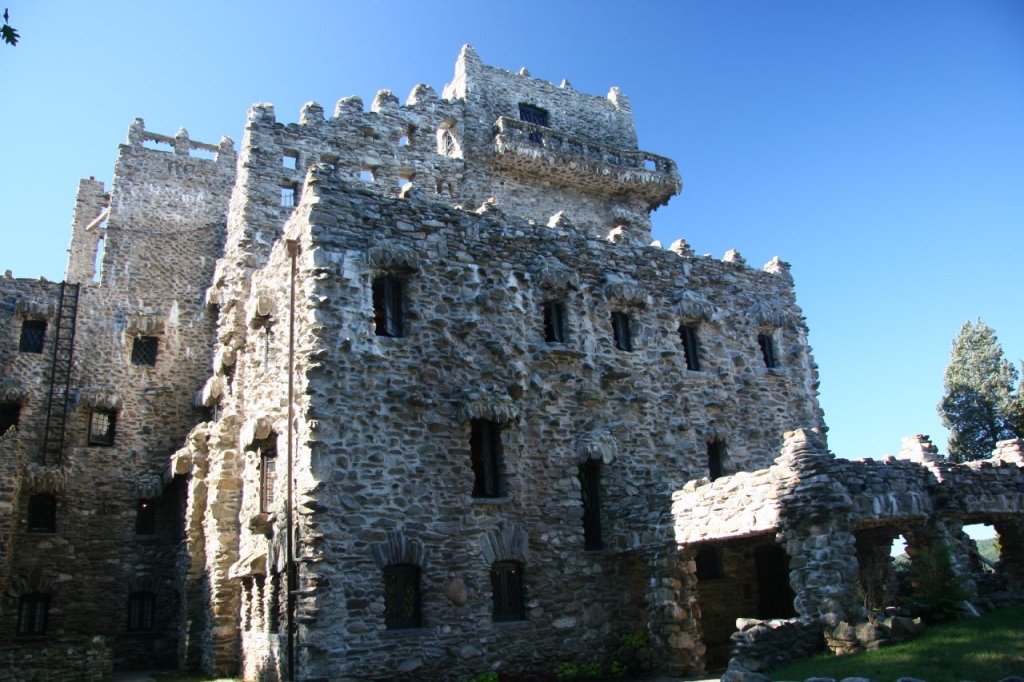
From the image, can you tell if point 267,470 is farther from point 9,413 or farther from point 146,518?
point 9,413

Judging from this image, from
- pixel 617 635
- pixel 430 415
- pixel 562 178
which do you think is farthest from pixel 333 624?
pixel 562 178

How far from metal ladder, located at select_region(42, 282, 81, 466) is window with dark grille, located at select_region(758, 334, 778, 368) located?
68.0 ft

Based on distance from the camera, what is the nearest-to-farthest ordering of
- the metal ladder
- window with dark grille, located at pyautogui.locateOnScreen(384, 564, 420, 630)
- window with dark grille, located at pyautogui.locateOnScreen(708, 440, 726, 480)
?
window with dark grille, located at pyautogui.locateOnScreen(384, 564, 420, 630)
window with dark grille, located at pyautogui.locateOnScreen(708, 440, 726, 480)
the metal ladder

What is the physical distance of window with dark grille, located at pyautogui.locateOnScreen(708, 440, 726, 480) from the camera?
68.3 feet

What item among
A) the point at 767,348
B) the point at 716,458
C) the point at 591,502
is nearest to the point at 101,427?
the point at 591,502

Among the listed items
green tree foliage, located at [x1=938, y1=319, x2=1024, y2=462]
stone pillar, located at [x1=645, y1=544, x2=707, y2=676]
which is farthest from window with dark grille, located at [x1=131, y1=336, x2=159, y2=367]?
green tree foliage, located at [x1=938, y1=319, x2=1024, y2=462]

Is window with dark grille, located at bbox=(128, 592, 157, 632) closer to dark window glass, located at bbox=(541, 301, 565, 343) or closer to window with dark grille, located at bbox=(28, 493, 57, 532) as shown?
window with dark grille, located at bbox=(28, 493, 57, 532)

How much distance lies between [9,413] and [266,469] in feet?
41.5

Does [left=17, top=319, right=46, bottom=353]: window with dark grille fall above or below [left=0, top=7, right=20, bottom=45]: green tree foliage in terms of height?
above

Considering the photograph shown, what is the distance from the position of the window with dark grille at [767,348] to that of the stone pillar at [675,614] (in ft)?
27.2

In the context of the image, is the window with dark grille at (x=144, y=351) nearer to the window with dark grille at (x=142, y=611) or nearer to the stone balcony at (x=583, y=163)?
the window with dark grille at (x=142, y=611)

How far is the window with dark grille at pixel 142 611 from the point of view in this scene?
23.6m

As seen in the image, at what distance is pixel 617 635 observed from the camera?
17.3m

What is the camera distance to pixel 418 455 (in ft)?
52.5
